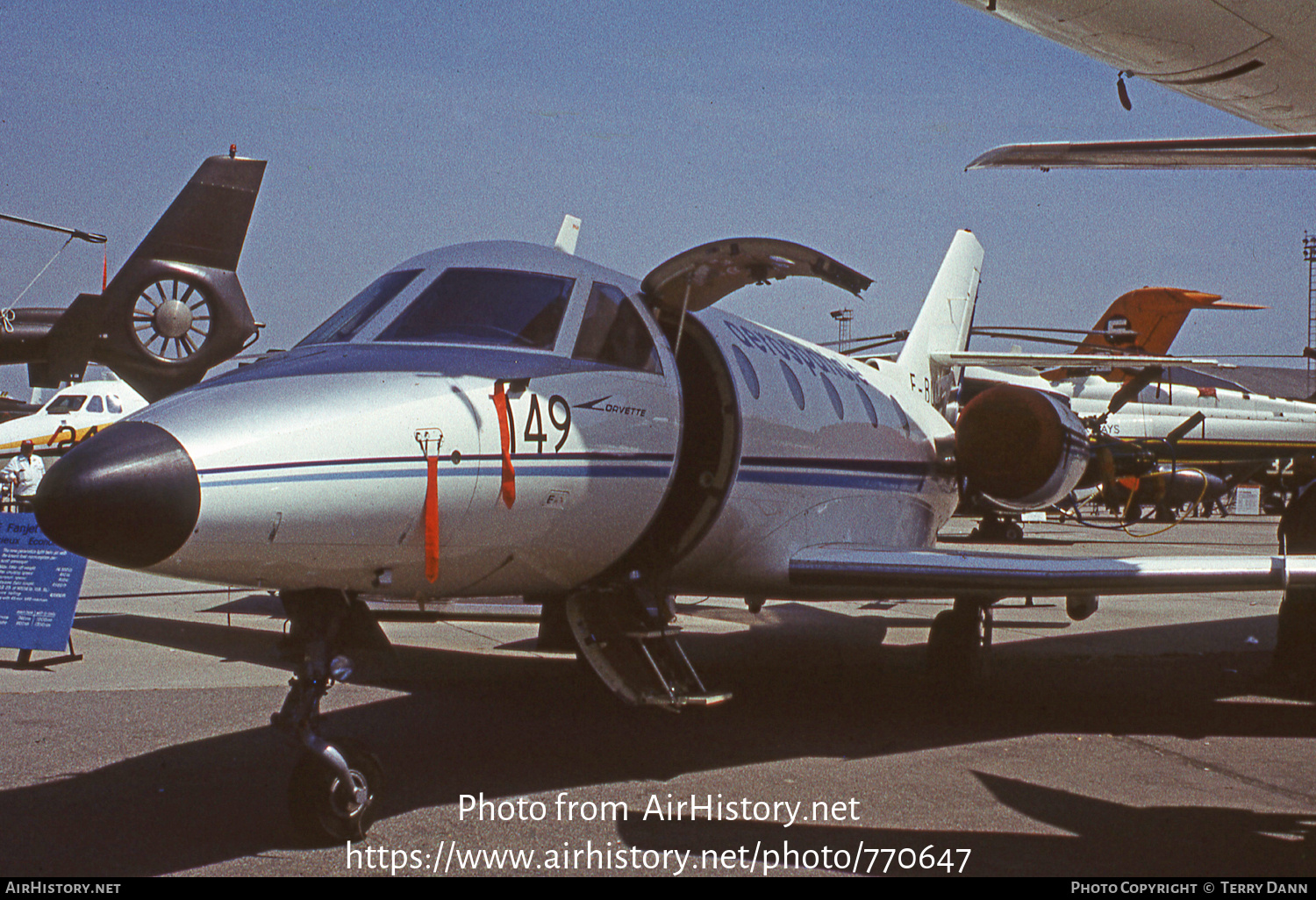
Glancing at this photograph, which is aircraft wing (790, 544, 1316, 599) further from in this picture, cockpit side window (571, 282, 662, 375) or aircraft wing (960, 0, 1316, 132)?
aircraft wing (960, 0, 1316, 132)

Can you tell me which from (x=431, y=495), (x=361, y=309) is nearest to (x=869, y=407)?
(x=361, y=309)

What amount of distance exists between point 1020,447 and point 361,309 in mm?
6279

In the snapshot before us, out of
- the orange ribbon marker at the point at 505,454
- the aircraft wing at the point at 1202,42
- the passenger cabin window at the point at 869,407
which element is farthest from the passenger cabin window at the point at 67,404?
the orange ribbon marker at the point at 505,454

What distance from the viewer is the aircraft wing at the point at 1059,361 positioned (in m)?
10.6

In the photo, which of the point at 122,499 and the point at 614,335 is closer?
the point at 122,499

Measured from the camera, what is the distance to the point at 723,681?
27.4 feet

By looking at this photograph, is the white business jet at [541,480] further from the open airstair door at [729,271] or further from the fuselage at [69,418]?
the fuselage at [69,418]

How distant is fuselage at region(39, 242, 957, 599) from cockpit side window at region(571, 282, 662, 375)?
0.04 feet

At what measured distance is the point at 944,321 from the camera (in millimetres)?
13211

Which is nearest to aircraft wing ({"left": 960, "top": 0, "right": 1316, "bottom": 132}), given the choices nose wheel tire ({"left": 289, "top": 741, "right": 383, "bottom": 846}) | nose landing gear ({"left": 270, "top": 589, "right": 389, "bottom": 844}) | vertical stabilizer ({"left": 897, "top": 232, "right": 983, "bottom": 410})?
Result: vertical stabilizer ({"left": 897, "top": 232, "right": 983, "bottom": 410})

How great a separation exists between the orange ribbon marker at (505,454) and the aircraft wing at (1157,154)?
4460 mm

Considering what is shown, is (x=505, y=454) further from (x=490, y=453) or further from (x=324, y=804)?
(x=324, y=804)

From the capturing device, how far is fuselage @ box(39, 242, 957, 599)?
3826 millimetres
